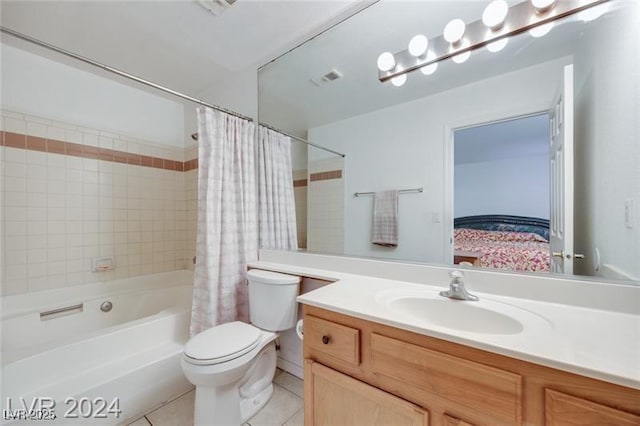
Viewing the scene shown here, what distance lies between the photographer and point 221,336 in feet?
4.37

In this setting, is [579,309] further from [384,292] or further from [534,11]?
[534,11]

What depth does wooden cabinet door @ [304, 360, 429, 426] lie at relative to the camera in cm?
75

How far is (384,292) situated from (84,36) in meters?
2.44

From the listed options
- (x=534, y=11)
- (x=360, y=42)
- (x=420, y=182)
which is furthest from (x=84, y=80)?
(x=534, y=11)

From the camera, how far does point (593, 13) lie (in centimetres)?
95

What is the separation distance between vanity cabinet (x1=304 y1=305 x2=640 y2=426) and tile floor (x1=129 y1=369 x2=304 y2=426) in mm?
571

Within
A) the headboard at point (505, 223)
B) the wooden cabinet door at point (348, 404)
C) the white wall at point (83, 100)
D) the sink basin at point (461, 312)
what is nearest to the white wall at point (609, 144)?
the headboard at point (505, 223)

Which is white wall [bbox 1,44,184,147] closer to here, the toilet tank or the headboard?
the toilet tank

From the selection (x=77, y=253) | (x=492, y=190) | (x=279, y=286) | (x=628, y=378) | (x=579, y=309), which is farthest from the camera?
(x=77, y=253)

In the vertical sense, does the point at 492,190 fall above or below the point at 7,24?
below

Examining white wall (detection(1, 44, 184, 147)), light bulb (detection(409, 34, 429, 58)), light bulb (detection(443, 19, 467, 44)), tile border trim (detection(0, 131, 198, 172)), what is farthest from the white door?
white wall (detection(1, 44, 184, 147))

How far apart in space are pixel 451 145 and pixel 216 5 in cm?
152

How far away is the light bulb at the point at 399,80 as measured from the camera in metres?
1.38

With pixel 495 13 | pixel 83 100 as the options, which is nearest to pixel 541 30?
pixel 495 13
